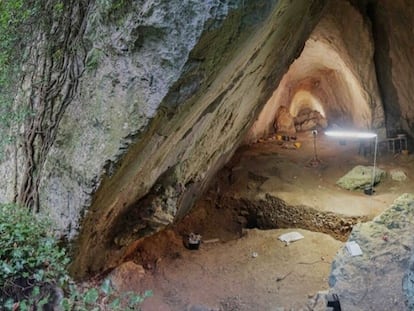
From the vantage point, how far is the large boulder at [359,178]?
8.00 meters

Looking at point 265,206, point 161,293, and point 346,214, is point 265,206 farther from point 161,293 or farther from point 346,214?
point 161,293

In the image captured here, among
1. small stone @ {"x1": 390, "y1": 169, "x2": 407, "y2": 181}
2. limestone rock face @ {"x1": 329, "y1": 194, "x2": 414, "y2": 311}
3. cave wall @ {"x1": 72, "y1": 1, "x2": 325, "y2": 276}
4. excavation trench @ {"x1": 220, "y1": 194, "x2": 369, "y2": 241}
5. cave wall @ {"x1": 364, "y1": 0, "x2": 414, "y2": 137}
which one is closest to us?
cave wall @ {"x1": 72, "y1": 1, "x2": 325, "y2": 276}

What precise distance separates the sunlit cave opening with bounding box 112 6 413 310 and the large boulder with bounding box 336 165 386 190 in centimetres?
2

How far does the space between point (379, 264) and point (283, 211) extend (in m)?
3.42

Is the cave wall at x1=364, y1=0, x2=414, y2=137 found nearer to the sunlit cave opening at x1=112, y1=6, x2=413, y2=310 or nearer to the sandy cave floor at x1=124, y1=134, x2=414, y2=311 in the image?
the sunlit cave opening at x1=112, y1=6, x2=413, y2=310

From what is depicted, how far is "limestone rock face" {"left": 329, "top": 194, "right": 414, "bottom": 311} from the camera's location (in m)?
3.75

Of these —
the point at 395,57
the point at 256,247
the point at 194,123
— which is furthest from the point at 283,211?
the point at 395,57

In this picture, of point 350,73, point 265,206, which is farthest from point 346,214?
point 350,73

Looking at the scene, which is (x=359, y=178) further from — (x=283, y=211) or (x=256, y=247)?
(x=256, y=247)

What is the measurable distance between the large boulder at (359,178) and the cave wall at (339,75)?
1427mm

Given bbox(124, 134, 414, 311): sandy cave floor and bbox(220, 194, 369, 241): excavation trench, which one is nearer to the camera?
bbox(124, 134, 414, 311): sandy cave floor

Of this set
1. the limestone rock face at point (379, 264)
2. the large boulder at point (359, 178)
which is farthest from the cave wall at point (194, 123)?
the large boulder at point (359, 178)

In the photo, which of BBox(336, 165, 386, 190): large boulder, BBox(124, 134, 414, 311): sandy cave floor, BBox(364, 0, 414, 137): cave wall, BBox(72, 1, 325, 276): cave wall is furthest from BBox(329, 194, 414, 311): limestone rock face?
BBox(364, 0, 414, 137): cave wall

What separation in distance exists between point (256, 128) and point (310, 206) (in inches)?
186
